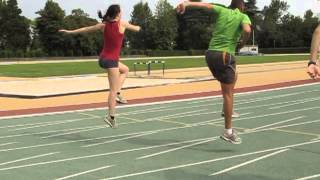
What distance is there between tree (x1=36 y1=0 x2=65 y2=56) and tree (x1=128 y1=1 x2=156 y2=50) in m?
17.3

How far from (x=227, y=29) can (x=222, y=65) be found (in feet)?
1.69

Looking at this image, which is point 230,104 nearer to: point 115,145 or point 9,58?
point 115,145

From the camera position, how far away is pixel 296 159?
25.2 ft

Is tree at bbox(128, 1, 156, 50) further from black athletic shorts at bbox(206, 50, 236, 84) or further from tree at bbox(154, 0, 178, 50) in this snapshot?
black athletic shorts at bbox(206, 50, 236, 84)

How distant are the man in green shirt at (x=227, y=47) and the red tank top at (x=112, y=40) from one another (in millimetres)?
1908

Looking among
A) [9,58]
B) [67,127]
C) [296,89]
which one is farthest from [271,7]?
[67,127]

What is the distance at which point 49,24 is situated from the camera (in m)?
103

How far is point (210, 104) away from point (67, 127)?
522cm

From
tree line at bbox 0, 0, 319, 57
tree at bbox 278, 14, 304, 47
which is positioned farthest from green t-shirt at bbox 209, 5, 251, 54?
tree at bbox 278, 14, 304, 47

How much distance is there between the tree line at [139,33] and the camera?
9919 centimetres

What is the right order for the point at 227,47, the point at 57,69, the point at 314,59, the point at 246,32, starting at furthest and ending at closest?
the point at 57,69, the point at 227,47, the point at 246,32, the point at 314,59

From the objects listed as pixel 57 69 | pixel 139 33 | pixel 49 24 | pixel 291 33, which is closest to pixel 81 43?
pixel 49 24

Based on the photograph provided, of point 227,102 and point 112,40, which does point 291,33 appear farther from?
point 227,102

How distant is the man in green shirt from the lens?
8.13 m
